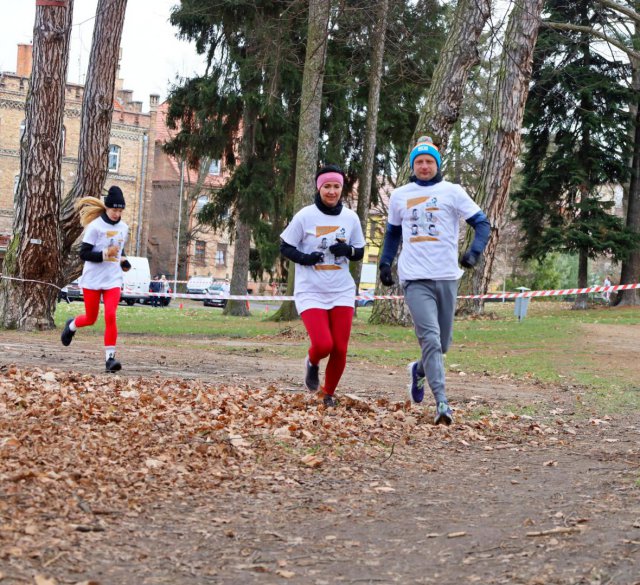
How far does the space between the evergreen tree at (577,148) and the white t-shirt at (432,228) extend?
96.7ft

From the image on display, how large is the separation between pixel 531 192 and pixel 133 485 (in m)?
34.2

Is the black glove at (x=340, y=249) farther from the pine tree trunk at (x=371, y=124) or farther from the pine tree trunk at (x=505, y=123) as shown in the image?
the pine tree trunk at (x=371, y=124)

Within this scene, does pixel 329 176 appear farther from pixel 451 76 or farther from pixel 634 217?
pixel 634 217

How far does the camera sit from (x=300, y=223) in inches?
336

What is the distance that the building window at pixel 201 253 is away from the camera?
76625 mm

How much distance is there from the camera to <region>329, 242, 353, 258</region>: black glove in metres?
8.44

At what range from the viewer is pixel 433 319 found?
812cm

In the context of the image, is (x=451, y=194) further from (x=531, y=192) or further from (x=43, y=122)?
(x=531, y=192)

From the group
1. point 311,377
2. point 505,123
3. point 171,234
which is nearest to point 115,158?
point 171,234

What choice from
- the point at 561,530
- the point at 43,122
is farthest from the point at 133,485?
the point at 43,122

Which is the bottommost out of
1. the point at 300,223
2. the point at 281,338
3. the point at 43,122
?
the point at 281,338

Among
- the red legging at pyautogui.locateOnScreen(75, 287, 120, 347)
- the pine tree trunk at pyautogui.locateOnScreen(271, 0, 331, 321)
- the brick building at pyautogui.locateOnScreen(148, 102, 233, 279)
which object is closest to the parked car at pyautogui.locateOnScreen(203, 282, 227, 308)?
the brick building at pyautogui.locateOnScreen(148, 102, 233, 279)

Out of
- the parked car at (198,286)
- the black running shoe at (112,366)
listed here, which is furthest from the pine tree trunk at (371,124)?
the parked car at (198,286)

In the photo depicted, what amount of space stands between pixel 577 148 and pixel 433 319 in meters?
32.2
